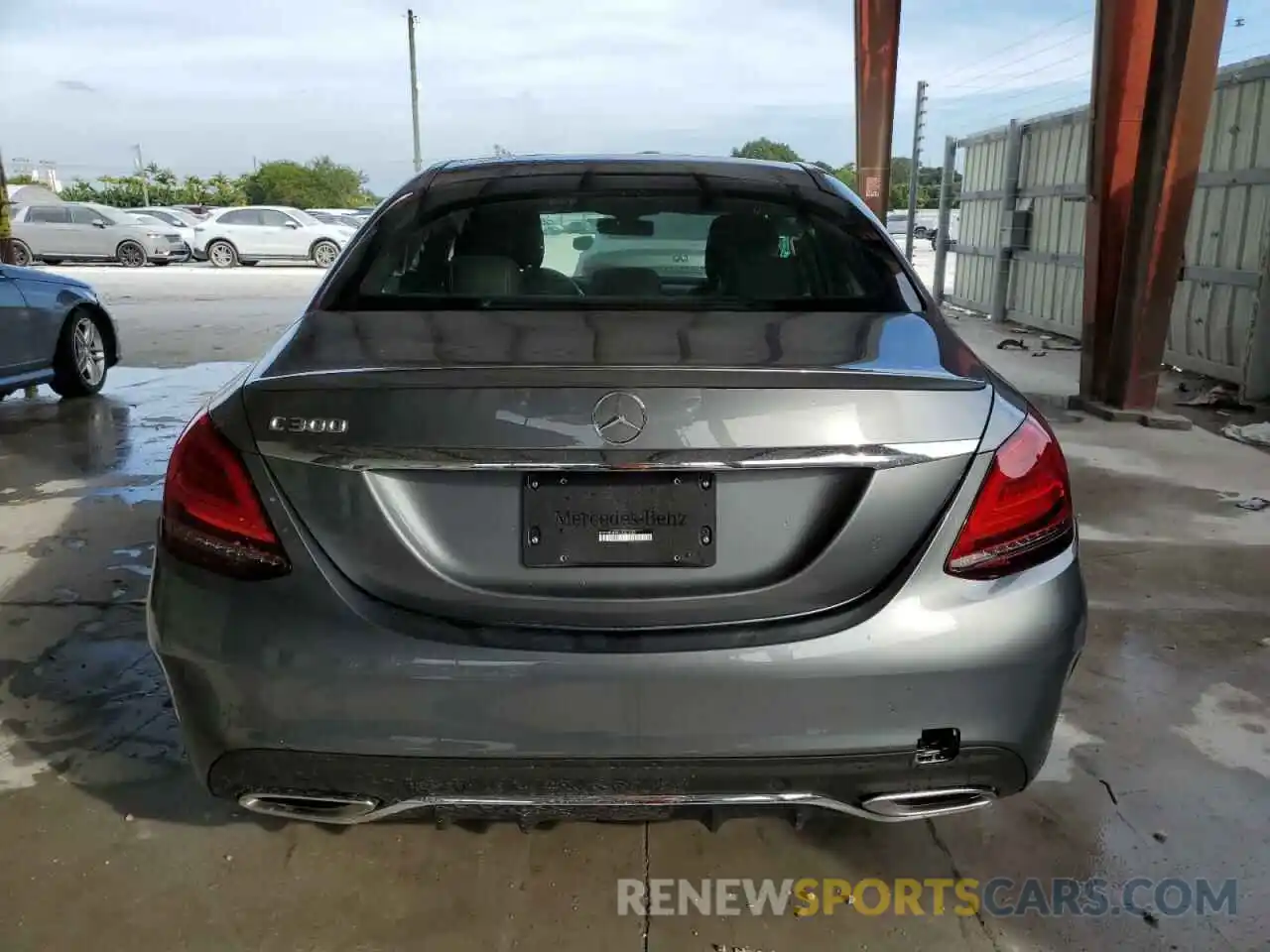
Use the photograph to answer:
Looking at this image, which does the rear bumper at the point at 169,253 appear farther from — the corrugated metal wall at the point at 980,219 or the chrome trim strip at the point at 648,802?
the chrome trim strip at the point at 648,802

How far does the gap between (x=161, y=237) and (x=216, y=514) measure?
25056 mm

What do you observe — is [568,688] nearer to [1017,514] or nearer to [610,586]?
[610,586]

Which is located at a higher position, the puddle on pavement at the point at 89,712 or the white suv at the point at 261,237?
the white suv at the point at 261,237

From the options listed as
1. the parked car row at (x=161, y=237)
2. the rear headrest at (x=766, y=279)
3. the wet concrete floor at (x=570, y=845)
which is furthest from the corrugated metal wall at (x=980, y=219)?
the parked car row at (x=161, y=237)

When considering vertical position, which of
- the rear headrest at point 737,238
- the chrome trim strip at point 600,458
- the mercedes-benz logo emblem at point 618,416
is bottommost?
the chrome trim strip at point 600,458

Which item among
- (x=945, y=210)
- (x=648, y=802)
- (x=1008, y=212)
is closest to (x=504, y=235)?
(x=648, y=802)

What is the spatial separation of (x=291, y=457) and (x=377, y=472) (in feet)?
0.50

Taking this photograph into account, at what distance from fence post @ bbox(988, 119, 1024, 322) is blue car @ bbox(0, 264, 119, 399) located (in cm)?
961

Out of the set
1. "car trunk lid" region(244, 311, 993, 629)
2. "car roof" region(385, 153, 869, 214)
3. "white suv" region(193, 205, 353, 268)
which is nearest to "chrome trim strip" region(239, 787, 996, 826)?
"car trunk lid" region(244, 311, 993, 629)

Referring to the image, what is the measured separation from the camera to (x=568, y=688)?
173 centimetres

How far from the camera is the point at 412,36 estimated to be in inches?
1559

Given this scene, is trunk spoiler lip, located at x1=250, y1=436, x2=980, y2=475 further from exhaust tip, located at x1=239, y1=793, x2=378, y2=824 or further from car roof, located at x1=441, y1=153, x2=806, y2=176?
car roof, located at x1=441, y1=153, x2=806, y2=176

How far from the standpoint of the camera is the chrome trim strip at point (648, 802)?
5.96ft

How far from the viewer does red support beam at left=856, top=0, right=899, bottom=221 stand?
1149 cm
